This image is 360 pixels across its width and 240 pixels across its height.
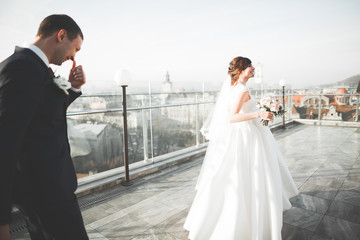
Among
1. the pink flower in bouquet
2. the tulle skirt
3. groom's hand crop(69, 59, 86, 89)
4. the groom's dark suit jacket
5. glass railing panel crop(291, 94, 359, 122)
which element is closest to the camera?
the groom's dark suit jacket

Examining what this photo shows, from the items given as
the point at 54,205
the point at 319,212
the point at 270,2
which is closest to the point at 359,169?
the point at 319,212

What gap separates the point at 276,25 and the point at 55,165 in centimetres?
1182

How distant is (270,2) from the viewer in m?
7.30

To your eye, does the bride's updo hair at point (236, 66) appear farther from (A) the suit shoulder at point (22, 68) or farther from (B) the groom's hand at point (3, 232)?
(B) the groom's hand at point (3, 232)

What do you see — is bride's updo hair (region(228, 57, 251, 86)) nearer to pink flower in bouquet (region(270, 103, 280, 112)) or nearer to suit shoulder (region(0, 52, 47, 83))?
pink flower in bouquet (region(270, 103, 280, 112))

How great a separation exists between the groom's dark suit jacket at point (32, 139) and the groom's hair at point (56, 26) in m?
0.16

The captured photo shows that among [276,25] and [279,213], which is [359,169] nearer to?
[279,213]

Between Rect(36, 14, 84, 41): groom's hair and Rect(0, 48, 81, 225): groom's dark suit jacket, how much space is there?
159 millimetres

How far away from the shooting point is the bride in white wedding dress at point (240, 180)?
6.58ft

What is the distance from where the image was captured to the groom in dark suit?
818 millimetres

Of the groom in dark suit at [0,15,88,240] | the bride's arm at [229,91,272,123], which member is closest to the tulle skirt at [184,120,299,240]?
the bride's arm at [229,91,272,123]

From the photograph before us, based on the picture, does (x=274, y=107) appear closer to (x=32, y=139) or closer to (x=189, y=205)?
(x=189, y=205)

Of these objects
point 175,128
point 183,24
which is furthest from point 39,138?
point 183,24

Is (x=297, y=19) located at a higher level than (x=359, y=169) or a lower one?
higher
